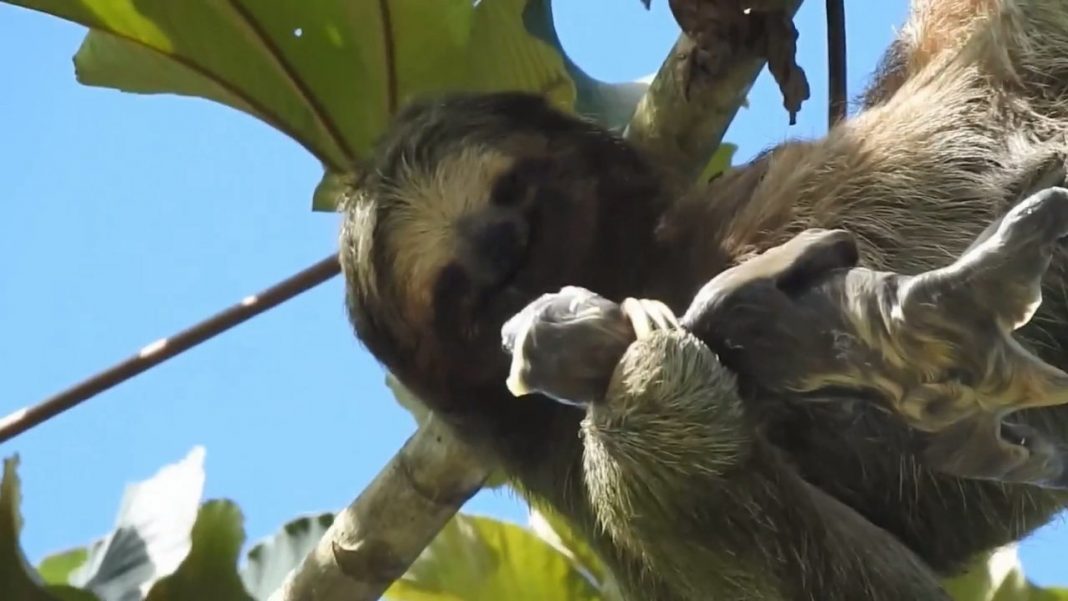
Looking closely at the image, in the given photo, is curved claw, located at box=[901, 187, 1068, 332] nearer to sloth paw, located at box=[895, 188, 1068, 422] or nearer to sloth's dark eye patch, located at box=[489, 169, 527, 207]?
sloth paw, located at box=[895, 188, 1068, 422]

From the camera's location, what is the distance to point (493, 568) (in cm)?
268

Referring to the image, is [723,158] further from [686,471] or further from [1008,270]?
[1008,270]

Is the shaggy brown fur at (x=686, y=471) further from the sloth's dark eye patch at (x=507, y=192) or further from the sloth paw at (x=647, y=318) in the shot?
the sloth's dark eye patch at (x=507, y=192)

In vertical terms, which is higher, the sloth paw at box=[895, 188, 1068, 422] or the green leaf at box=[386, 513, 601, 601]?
Result: the sloth paw at box=[895, 188, 1068, 422]

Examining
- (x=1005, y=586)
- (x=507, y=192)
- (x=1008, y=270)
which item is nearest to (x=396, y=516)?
(x=507, y=192)

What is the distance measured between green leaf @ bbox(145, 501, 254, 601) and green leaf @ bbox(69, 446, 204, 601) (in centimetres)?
6

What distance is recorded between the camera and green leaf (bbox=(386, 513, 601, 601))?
8.79 ft

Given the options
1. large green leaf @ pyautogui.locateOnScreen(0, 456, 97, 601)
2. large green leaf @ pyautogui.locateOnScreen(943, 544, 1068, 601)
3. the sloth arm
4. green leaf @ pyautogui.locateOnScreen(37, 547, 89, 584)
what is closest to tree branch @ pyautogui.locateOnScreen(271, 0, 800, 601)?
large green leaf @ pyautogui.locateOnScreen(0, 456, 97, 601)

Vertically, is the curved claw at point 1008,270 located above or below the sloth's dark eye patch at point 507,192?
above

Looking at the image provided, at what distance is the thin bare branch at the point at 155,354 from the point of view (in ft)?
7.15

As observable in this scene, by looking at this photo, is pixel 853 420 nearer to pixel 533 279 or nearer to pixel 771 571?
pixel 771 571

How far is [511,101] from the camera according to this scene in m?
2.13

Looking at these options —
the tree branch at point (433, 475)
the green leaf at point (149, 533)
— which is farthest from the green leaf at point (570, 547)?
the green leaf at point (149, 533)

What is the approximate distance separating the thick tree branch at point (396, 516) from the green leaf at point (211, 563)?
5.0 inches
